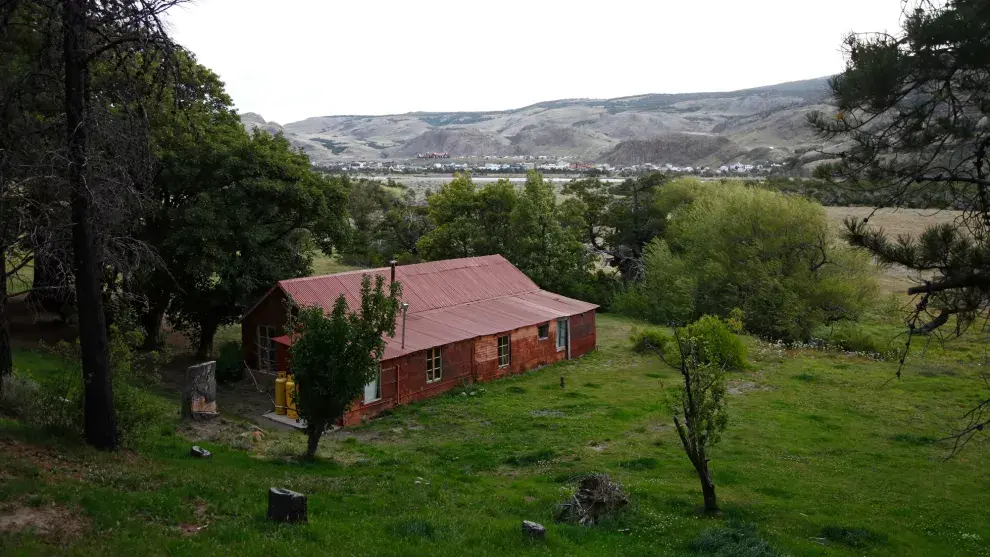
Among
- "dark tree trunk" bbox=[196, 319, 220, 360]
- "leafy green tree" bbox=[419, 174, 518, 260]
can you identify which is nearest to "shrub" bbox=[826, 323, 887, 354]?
"leafy green tree" bbox=[419, 174, 518, 260]

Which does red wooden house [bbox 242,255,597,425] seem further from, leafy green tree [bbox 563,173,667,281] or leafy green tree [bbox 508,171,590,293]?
leafy green tree [bbox 563,173,667,281]

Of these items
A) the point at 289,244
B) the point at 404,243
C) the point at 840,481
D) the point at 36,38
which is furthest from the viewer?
the point at 404,243

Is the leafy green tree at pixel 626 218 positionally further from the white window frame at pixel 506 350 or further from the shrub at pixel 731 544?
the shrub at pixel 731 544

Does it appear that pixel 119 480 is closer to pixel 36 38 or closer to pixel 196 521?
pixel 196 521

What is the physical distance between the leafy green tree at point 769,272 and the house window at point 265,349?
78.3 feet

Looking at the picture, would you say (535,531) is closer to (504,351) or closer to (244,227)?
(504,351)

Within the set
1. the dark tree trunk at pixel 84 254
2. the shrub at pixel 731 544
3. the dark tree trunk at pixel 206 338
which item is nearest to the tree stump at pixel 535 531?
the shrub at pixel 731 544

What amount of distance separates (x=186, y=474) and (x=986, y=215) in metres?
14.7

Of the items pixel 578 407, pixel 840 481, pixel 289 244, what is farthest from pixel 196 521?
pixel 289 244

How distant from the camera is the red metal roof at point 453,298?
28.0 meters

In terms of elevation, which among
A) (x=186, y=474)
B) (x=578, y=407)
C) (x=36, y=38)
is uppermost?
(x=36, y=38)

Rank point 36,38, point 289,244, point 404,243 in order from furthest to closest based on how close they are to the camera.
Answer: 1. point 404,243
2. point 289,244
3. point 36,38

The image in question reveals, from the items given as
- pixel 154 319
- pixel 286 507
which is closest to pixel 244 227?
pixel 154 319

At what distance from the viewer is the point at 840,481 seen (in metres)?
17.8
